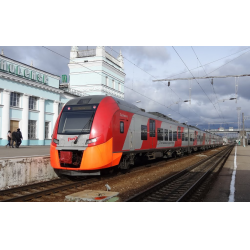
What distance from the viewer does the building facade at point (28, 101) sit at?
2281 cm

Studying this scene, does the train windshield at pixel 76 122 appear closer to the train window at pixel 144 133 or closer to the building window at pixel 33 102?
the train window at pixel 144 133

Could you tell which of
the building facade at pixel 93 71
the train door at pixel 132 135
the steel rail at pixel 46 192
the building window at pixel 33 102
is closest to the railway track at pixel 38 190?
the steel rail at pixel 46 192

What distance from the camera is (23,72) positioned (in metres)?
24.8

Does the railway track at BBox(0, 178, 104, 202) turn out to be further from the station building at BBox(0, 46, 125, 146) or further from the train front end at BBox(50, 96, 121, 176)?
the station building at BBox(0, 46, 125, 146)

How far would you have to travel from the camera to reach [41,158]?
33.0ft

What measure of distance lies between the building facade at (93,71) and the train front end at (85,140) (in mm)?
25569

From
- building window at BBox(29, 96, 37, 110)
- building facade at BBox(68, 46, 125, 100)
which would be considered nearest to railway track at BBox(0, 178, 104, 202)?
building window at BBox(29, 96, 37, 110)

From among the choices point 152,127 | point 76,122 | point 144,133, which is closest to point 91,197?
point 76,122

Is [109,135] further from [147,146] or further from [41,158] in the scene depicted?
[147,146]

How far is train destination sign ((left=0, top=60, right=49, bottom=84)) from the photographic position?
22.8 m
